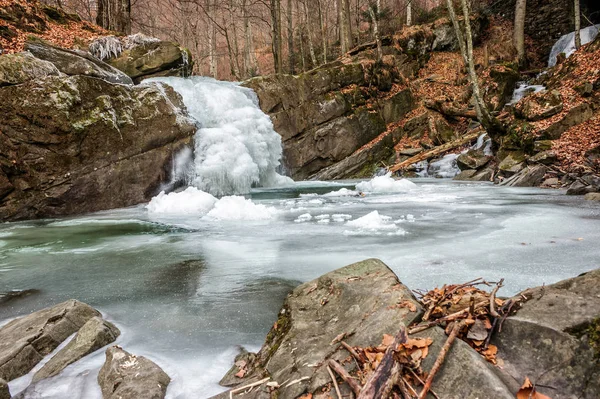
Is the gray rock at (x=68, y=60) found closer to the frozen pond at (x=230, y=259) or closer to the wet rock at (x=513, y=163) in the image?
the frozen pond at (x=230, y=259)

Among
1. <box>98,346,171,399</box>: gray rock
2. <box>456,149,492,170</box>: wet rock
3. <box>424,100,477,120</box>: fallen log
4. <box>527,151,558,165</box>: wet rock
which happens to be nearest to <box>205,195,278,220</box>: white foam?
<box>98,346,171,399</box>: gray rock

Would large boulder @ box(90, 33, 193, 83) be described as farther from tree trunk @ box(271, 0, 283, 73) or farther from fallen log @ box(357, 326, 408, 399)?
fallen log @ box(357, 326, 408, 399)

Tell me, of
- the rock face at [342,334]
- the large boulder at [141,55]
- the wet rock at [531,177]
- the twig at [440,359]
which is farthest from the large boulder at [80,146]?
the wet rock at [531,177]

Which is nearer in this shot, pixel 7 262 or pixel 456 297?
pixel 456 297

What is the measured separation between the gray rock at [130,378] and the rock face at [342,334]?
406 millimetres

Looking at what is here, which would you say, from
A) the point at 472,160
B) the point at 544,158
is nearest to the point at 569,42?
the point at 472,160

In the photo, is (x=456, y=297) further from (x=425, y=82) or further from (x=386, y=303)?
(x=425, y=82)

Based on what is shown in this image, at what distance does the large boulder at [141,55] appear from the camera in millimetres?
11414

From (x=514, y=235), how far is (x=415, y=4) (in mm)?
22889

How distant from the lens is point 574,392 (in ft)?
4.98

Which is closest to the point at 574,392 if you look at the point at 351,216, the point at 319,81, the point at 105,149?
the point at 351,216

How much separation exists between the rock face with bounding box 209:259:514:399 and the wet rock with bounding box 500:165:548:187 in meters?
8.97

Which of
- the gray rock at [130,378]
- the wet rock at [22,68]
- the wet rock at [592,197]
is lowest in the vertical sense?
the gray rock at [130,378]

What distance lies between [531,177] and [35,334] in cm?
1090
